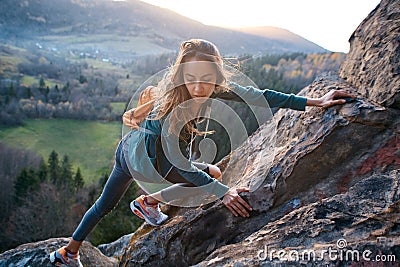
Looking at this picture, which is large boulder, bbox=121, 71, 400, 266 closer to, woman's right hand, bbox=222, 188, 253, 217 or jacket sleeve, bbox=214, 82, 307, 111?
woman's right hand, bbox=222, 188, 253, 217

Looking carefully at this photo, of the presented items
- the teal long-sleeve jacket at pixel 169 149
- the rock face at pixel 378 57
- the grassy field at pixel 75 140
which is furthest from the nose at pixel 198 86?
the grassy field at pixel 75 140

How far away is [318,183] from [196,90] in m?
1.61

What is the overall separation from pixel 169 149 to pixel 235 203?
0.92m

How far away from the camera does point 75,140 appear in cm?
5884

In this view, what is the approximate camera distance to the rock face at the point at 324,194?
2.50 m

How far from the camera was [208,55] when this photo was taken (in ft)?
11.4

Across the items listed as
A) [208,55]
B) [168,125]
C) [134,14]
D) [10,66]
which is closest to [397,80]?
[208,55]

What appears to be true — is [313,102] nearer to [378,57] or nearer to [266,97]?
[266,97]

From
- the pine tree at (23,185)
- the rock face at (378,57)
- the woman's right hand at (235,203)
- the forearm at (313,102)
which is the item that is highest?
the rock face at (378,57)

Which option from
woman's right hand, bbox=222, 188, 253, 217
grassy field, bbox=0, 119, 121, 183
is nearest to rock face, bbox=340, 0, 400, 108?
woman's right hand, bbox=222, 188, 253, 217

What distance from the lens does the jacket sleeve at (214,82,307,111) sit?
388cm

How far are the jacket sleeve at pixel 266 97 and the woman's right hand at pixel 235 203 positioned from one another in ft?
3.53

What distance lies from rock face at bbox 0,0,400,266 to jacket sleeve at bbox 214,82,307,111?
31 cm

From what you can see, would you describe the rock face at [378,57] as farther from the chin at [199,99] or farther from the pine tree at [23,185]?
the pine tree at [23,185]
